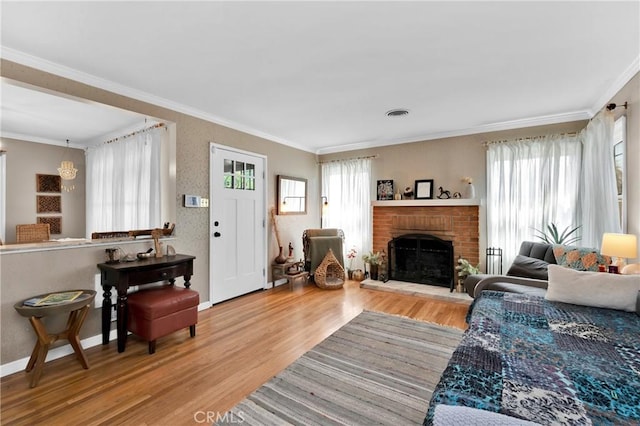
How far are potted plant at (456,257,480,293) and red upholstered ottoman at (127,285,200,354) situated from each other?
3524 millimetres

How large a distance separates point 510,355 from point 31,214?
6457mm

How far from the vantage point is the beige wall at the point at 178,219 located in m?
2.22

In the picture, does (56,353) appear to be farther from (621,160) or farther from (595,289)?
(621,160)

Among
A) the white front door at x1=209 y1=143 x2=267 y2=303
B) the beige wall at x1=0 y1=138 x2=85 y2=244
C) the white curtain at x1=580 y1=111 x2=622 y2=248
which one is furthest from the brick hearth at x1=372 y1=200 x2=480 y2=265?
the beige wall at x1=0 y1=138 x2=85 y2=244

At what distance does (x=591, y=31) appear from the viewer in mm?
1942

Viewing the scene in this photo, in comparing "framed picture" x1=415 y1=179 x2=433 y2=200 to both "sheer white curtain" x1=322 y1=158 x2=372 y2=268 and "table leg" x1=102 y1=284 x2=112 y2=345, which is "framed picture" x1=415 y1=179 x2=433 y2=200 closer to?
"sheer white curtain" x1=322 y1=158 x2=372 y2=268

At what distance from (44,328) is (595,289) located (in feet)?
12.9

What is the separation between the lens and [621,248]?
2305 millimetres

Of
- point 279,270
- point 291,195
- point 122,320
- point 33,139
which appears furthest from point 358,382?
point 33,139

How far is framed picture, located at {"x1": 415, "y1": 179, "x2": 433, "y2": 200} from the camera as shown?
4598 millimetres

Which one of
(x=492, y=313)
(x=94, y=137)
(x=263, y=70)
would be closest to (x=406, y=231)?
(x=492, y=313)

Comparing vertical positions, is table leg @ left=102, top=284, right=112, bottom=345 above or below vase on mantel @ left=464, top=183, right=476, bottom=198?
below

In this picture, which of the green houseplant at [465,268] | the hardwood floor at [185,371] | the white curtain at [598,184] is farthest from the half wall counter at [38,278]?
the white curtain at [598,184]

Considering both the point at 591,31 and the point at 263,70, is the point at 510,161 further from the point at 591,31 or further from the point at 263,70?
the point at 263,70
